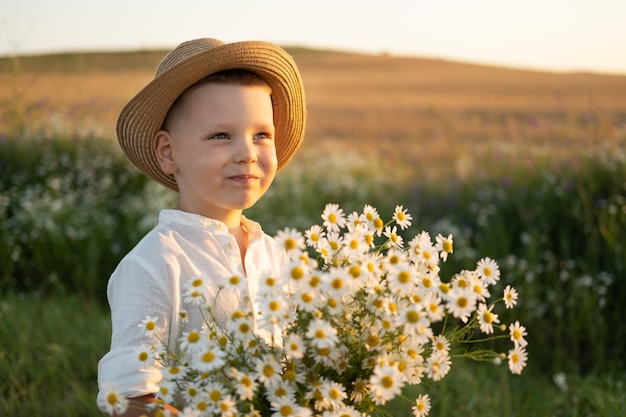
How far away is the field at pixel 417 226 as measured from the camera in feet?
13.2

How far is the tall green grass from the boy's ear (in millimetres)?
1774

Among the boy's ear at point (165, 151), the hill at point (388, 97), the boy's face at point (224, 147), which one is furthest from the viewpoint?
the hill at point (388, 97)

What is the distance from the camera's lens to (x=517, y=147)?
7613 mm

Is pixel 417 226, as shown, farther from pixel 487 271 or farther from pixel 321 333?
pixel 321 333

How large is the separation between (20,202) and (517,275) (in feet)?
14.1

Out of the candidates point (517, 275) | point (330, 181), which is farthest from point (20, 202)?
point (517, 275)

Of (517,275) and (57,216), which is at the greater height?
(57,216)

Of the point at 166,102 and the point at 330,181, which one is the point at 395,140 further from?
the point at 166,102

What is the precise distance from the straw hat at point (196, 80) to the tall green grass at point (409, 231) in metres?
1.67

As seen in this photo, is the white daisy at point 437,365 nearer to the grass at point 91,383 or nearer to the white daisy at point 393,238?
the white daisy at point 393,238

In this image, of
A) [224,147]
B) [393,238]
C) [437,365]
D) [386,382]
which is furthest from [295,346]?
[224,147]

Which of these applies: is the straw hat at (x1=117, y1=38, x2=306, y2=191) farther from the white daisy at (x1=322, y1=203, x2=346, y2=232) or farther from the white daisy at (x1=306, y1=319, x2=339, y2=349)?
the white daisy at (x1=306, y1=319, x2=339, y2=349)

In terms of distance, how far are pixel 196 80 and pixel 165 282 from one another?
586 millimetres

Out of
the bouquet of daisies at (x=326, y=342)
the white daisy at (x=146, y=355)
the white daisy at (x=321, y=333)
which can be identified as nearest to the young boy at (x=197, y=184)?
the white daisy at (x=146, y=355)
